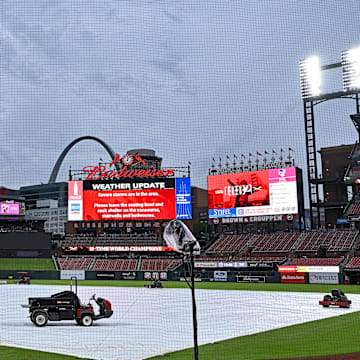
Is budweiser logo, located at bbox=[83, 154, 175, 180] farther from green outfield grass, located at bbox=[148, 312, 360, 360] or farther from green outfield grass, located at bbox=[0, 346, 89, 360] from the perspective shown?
green outfield grass, located at bbox=[0, 346, 89, 360]

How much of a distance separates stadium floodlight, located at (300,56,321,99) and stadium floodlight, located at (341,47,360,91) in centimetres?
275

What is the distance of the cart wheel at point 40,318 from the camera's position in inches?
612

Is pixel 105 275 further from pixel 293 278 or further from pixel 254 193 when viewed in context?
pixel 293 278

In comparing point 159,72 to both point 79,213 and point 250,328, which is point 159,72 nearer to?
point 250,328

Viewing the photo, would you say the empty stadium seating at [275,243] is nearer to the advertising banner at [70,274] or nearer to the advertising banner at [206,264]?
the advertising banner at [206,264]

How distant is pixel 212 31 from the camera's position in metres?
16.0

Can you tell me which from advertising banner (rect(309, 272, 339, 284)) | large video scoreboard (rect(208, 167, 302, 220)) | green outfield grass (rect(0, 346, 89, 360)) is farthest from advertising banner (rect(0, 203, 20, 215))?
green outfield grass (rect(0, 346, 89, 360))

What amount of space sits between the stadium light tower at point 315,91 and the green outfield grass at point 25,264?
28.9 m

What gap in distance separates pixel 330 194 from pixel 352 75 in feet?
50.6

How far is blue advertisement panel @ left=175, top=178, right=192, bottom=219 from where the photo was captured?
53.4 meters

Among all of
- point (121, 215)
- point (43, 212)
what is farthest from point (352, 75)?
point (43, 212)

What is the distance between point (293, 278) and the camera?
3959 cm

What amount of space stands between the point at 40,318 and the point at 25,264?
137 feet

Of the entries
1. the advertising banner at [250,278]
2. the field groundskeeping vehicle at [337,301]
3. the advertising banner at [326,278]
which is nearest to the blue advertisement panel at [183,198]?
the advertising banner at [250,278]
